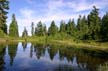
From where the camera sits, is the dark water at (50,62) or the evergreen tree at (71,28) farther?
the evergreen tree at (71,28)

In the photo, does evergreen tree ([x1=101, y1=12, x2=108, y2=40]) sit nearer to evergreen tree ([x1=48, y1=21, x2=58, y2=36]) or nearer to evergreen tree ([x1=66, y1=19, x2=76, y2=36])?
evergreen tree ([x1=66, y1=19, x2=76, y2=36])

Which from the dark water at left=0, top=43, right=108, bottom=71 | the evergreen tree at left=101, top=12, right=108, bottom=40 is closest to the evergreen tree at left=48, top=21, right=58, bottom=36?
the evergreen tree at left=101, top=12, right=108, bottom=40

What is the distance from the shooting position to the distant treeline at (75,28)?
81.1 m

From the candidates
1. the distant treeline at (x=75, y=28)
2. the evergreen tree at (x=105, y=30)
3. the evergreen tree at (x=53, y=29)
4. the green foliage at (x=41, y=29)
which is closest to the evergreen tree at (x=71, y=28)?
the distant treeline at (x=75, y=28)

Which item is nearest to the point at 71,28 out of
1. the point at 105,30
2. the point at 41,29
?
the point at 41,29

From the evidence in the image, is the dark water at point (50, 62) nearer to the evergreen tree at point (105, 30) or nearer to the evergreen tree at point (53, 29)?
the evergreen tree at point (105, 30)

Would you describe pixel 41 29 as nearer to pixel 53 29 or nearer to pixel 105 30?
pixel 53 29

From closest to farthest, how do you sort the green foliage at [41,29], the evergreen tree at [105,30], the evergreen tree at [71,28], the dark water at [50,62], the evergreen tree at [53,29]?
the dark water at [50,62] → the evergreen tree at [105,30] → the evergreen tree at [71,28] → the evergreen tree at [53,29] → the green foliage at [41,29]

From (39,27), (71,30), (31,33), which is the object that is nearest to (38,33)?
(39,27)

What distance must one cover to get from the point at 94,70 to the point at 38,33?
5452 inches

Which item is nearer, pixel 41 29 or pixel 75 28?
pixel 75 28

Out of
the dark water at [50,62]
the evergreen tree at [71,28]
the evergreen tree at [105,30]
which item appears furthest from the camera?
the evergreen tree at [71,28]

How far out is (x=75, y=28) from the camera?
139375 mm

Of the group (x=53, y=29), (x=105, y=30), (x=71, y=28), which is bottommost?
(x=105, y=30)
